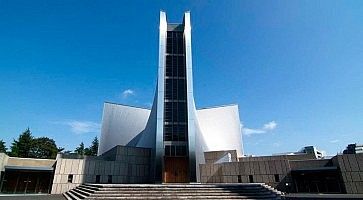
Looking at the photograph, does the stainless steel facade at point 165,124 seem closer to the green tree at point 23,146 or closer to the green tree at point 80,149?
the green tree at point 23,146

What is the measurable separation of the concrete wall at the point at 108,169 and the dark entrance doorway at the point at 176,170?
4.25 meters

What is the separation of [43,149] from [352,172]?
54.0 m

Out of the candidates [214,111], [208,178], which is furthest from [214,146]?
[208,178]

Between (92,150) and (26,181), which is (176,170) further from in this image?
(92,150)

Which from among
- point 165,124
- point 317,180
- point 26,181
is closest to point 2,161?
point 26,181

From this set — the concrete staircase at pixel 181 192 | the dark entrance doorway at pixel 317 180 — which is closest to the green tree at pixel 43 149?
the concrete staircase at pixel 181 192

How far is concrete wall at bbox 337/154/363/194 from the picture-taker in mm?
14891

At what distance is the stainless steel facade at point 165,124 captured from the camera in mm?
19672

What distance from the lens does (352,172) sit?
1523 cm

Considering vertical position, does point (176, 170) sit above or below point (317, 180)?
above

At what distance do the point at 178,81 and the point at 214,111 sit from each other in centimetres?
1508

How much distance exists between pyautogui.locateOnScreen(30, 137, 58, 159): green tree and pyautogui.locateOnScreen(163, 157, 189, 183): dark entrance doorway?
126 ft

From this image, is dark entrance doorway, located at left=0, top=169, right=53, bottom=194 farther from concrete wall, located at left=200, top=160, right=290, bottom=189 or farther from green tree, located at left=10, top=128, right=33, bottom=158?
green tree, located at left=10, top=128, right=33, bottom=158

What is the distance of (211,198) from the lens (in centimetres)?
1059
